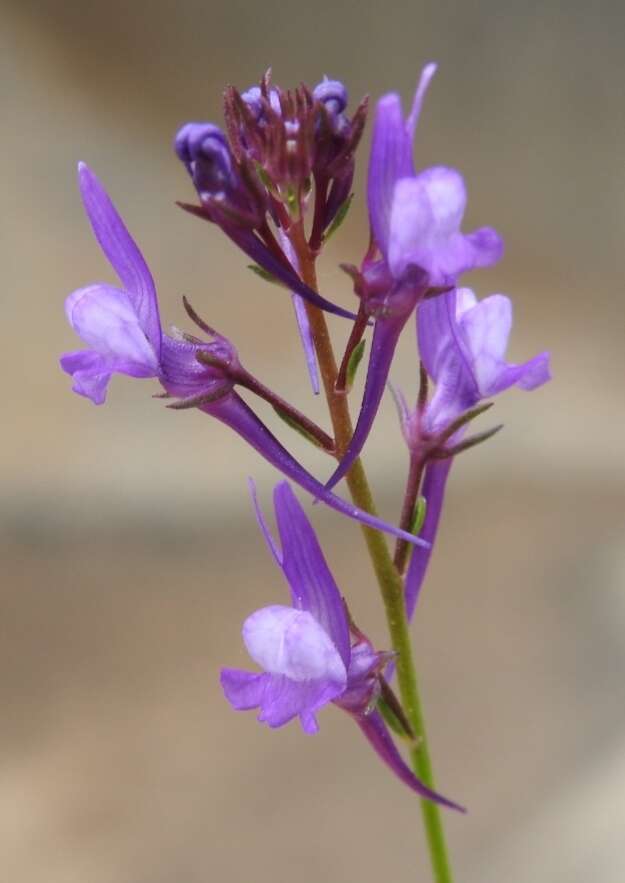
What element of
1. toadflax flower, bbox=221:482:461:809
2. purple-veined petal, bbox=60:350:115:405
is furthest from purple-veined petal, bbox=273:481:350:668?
purple-veined petal, bbox=60:350:115:405

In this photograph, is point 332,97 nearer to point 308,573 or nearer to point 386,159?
Result: point 386,159

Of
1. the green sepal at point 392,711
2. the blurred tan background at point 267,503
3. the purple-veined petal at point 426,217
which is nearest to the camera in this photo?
the purple-veined petal at point 426,217

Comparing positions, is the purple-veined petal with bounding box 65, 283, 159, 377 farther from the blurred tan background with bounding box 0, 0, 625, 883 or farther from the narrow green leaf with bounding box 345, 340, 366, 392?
the blurred tan background with bounding box 0, 0, 625, 883

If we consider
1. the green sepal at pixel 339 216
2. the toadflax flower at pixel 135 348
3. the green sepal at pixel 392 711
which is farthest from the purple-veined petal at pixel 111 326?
the green sepal at pixel 392 711

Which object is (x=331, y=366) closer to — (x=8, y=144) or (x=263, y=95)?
(x=263, y=95)

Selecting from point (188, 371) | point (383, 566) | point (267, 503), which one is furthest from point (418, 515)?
point (267, 503)

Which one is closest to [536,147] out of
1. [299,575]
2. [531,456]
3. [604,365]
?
[604,365]

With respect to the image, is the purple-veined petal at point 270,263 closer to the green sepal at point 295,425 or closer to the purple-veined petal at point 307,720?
the green sepal at point 295,425

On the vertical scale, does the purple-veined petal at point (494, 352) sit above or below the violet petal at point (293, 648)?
above
